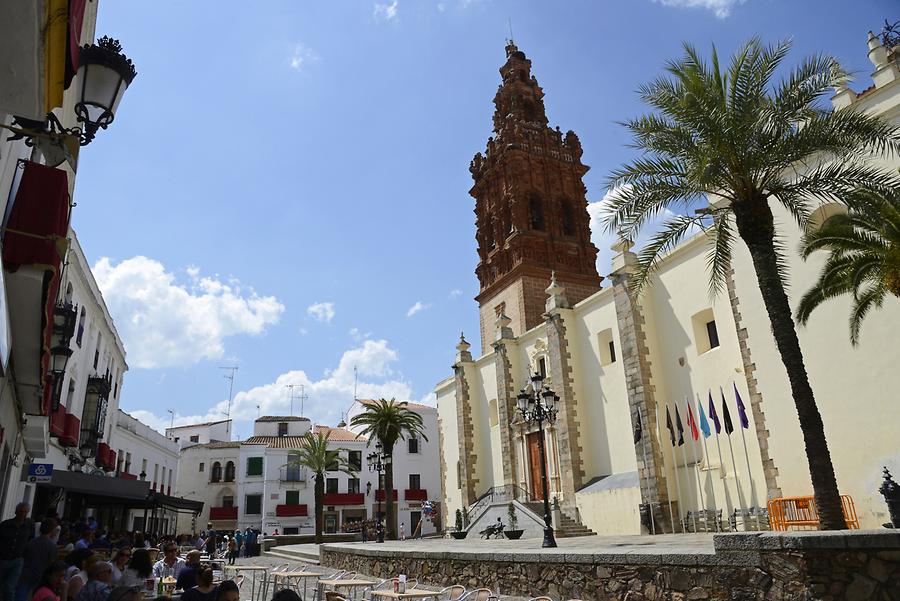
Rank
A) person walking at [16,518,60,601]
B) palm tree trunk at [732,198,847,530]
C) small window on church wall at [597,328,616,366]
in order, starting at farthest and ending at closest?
small window on church wall at [597,328,616,366]
palm tree trunk at [732,198,847,530]
person walking at [16,518,60,601]

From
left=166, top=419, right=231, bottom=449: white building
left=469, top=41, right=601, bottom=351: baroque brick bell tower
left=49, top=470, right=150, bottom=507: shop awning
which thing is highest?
left=469, top=41, right=601, bottom=351: baroque brick bell tower

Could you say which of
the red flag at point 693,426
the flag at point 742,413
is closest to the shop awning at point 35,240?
the flag at point 742,413

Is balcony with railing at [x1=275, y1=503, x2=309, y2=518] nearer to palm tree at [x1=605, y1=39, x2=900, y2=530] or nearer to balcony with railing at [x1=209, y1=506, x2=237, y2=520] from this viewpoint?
balcony with railing at [x1=209, y1=506, x2=237, y2=520]

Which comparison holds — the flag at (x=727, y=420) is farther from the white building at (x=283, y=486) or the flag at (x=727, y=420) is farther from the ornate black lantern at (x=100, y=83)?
the white building at (x=283, y=486)

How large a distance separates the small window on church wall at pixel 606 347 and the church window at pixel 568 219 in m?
12.9

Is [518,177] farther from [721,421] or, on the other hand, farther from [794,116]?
[794,116]

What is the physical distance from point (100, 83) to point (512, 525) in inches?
861

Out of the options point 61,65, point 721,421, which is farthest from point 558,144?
point 61,65

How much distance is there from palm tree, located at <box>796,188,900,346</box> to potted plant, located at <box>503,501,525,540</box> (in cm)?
1304

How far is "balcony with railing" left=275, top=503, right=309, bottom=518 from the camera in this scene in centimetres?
4569

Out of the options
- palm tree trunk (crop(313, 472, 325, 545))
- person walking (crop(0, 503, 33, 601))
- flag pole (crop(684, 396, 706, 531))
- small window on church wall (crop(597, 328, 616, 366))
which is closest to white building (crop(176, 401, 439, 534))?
palm tree trunk (crop(313, 472, 325, 545))

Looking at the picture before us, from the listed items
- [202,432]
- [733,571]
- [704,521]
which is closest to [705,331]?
[704,521]

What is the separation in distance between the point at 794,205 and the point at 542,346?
16.5 meters

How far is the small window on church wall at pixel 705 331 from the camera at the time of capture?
61.6 feet
